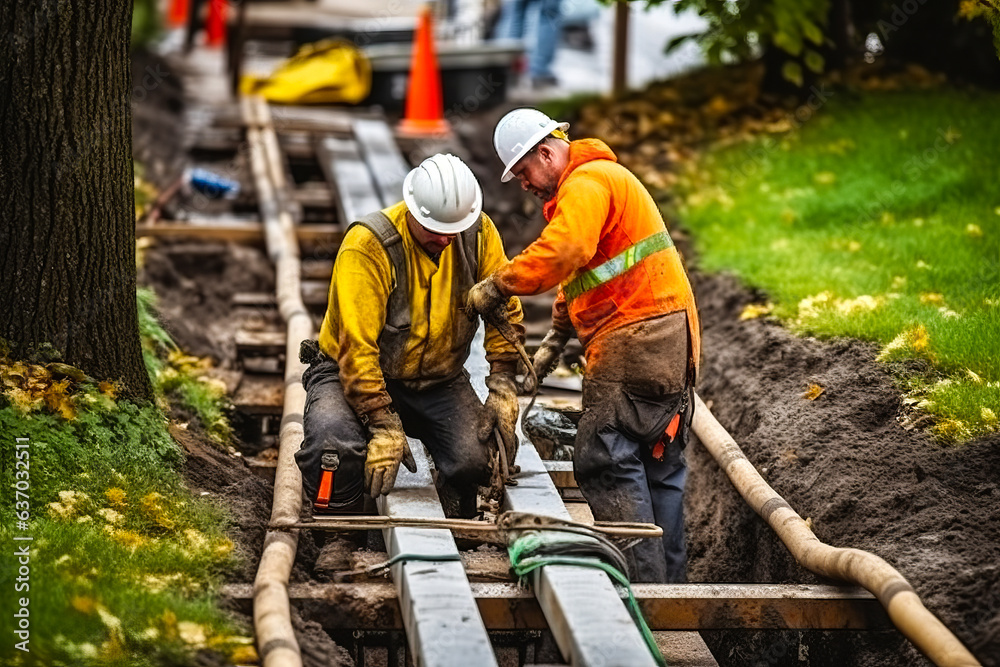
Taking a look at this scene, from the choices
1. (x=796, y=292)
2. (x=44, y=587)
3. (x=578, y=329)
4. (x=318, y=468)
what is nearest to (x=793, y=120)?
(x=796, y=292)

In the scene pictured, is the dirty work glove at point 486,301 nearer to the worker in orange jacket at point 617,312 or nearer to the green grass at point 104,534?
the worker in orange jacket at point 617,312

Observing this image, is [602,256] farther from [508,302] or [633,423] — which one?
[633,423]

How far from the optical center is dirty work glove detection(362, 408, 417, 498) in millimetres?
5266

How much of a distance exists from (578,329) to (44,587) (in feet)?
8.39

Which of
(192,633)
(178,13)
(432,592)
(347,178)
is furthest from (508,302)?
(178,13)

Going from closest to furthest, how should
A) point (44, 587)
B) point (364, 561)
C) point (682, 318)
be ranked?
1. point (44, 587)
2. point (364, 561)
3. point (682, 318)

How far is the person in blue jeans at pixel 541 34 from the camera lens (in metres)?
15.5

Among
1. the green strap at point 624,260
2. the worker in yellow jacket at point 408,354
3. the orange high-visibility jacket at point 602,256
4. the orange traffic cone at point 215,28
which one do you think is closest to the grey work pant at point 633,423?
the orange high-visibility jacket at point 602,256

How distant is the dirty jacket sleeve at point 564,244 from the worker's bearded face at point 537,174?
0.26m

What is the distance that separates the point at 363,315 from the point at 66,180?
4.61 feet

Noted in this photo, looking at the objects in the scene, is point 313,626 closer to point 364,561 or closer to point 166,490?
point 364,561

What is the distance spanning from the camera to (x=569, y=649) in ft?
14.5

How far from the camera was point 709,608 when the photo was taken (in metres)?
4.99

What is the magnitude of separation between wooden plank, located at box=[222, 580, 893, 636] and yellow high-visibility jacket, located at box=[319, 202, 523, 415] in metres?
0.89
